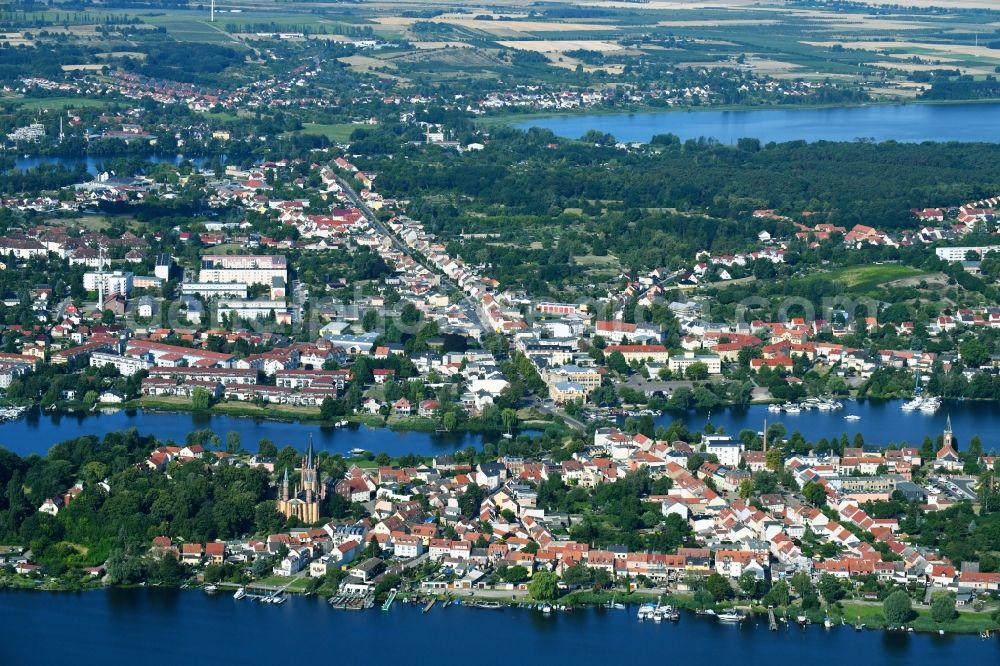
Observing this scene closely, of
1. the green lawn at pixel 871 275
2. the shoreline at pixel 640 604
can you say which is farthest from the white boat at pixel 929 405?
the shoreline at pixel 640 604

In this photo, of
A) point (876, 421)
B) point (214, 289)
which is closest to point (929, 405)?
point (876, 421)

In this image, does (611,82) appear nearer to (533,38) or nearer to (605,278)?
(533,38)

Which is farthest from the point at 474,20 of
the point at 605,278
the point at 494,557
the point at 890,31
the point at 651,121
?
the point at 494,557

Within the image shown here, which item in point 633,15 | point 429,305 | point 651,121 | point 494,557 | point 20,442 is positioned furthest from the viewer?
point 633,15

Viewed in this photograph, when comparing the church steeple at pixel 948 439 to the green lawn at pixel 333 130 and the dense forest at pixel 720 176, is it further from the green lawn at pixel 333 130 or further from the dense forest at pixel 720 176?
the green lawn at pixel 333 130

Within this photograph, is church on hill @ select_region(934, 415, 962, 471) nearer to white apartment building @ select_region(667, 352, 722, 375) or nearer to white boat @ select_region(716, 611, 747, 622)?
white apartment building @ select_region(667, 352, 722, 375)

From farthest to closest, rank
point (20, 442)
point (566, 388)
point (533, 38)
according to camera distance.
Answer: point (533, 38) < point (566, 388) < point (20, 442)

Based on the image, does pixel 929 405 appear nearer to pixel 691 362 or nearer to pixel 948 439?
pixel 948 439

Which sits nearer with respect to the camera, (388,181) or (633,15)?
(388,181)
